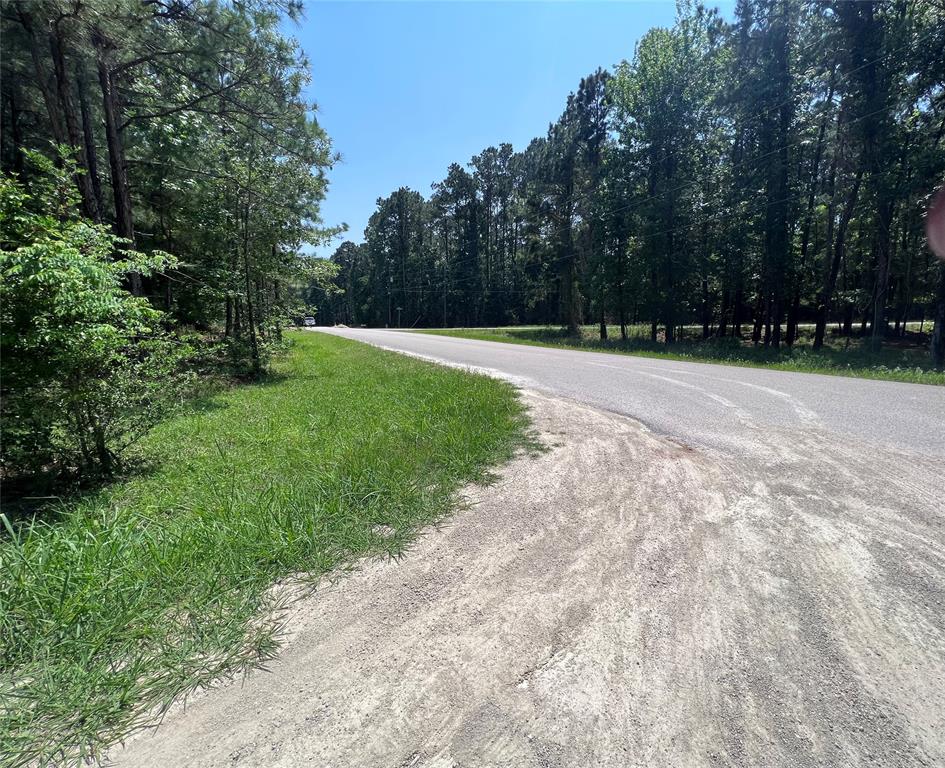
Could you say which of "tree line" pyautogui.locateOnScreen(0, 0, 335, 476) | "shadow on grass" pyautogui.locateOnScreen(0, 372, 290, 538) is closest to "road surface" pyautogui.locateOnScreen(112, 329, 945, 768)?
"shadow on grass" pyautogui.locateOnScreen(0, 372, 290, 538)

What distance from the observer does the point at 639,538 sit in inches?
113

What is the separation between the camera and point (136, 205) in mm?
12547

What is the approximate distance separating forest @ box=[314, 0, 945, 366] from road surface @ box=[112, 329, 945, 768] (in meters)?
12.8

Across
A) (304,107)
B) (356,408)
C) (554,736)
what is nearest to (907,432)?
(554,736)

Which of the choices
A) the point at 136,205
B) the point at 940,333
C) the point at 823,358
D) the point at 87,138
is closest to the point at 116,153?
the point at 87,138

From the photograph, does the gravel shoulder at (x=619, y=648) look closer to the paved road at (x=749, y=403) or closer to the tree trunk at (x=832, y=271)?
the paved road at (x=749, y=403)

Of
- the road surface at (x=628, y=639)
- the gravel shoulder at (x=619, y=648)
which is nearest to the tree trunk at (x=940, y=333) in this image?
the road surface at (x=628, y=639)

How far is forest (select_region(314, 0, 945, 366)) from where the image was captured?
1691 centimetres

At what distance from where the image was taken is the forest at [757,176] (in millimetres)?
16906

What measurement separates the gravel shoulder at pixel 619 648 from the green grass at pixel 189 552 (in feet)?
0.71

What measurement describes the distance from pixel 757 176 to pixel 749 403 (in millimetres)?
20044

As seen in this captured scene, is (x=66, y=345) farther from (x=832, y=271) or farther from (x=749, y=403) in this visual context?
(x=832, y=271)

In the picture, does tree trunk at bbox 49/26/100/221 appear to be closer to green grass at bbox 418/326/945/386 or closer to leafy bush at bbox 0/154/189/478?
leafy bush at bbox 0/154/189/478

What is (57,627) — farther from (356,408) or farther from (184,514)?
(356,408)
